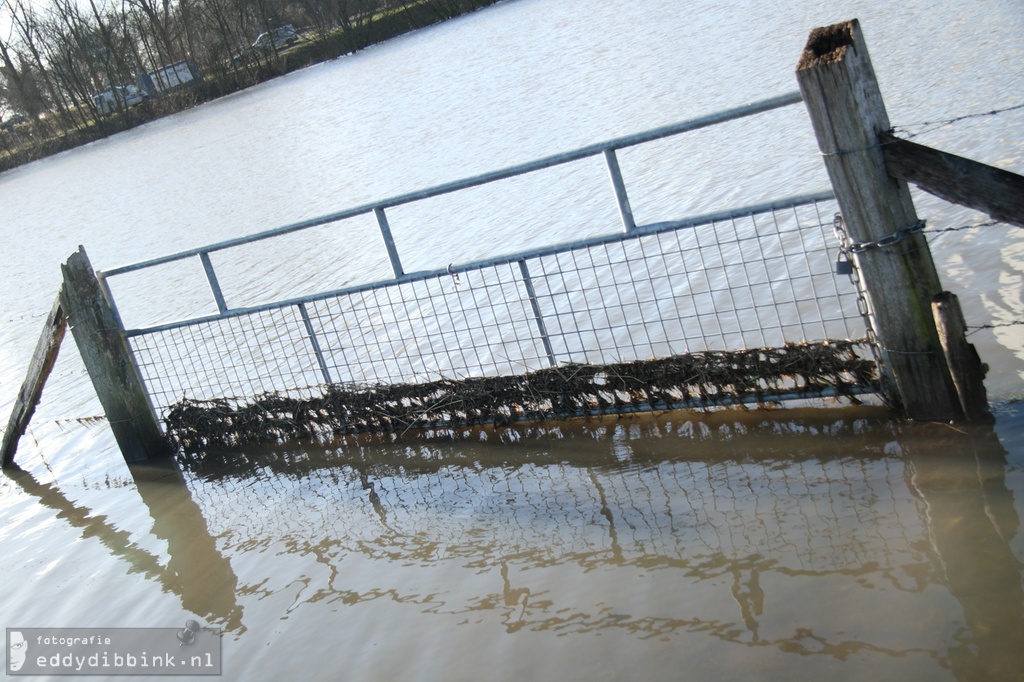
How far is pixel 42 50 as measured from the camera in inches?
3046

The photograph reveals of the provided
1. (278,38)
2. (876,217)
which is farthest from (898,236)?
(278,38)

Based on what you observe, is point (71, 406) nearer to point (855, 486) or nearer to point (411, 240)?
point (411, 240)

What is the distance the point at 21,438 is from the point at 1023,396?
778 cm

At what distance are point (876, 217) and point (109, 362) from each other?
17.3 feet

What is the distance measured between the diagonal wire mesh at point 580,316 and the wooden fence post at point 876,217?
84 cm

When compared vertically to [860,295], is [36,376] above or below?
above

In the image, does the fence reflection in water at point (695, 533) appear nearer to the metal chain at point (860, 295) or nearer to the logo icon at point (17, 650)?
the metal chain at point (860, 295)

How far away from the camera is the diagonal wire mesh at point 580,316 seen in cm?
565

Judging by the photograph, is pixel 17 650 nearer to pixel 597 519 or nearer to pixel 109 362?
pixel 109 362

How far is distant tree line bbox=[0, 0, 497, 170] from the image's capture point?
6272 centimetres

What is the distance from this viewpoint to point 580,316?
7.12m

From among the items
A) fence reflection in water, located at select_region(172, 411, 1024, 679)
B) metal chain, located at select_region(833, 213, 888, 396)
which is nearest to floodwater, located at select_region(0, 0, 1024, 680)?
fence reflection in water, located at select_region(172, 411, 1024, 679)

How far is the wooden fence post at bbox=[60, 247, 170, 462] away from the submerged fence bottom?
0.69ft

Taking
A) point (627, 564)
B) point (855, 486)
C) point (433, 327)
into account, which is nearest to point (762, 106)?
point (855, 486)
